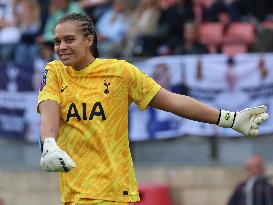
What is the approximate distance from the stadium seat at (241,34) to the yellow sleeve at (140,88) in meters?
6.33

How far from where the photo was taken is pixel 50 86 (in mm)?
5926

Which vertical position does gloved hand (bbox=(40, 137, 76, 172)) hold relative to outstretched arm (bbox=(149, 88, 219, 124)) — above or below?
below

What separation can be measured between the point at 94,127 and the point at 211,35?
678 cm

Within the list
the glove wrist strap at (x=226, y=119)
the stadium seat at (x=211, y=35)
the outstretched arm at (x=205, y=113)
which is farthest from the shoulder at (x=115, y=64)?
the stadium seat at (x=211, y=35)

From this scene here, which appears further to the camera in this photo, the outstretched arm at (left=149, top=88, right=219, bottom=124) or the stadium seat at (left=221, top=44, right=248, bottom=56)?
the stadium seat at (left=221, top=44, right=248, bottom=56)

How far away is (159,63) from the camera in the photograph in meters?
12.5

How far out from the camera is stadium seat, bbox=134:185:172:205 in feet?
40.8

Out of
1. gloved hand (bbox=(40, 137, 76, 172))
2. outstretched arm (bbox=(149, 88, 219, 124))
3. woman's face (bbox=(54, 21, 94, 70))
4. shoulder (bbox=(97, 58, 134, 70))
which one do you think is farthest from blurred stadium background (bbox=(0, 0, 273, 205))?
gloved hand (bbox=(40, 137, 76, 172))

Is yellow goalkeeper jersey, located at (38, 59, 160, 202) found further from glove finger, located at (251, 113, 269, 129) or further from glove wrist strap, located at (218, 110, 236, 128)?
glove finger, located at (251, 113, 269, 129)

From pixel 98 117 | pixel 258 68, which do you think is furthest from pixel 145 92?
pixel 258 68

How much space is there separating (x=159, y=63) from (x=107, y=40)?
44.7 inches

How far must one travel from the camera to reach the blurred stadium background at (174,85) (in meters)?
12.2

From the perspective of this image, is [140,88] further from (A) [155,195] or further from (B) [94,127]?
(A) [155,195]

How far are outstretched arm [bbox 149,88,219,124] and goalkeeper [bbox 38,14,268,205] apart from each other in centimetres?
11
